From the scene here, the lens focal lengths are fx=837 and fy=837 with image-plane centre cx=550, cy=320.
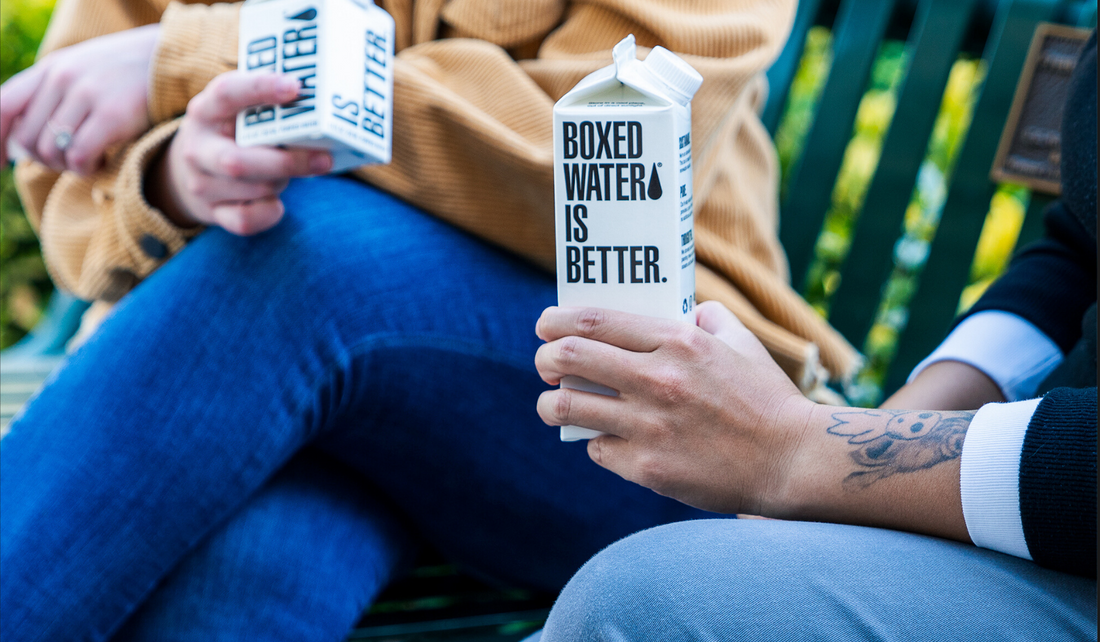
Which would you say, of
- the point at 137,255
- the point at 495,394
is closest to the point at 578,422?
the point at 495,394

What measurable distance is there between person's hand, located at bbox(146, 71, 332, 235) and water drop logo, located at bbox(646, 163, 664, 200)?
32 cm

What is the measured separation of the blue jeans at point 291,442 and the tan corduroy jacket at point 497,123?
6cm

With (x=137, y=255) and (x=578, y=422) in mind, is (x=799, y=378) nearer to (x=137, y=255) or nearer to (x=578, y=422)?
(x=578, y=422)

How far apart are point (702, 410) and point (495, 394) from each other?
27cm

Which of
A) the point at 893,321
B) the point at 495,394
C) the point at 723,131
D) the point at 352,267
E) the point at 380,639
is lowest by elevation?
the point at 380,639

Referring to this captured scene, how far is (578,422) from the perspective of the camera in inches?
23.1

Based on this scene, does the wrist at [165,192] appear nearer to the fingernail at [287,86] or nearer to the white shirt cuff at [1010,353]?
the fingernail at [287,86]

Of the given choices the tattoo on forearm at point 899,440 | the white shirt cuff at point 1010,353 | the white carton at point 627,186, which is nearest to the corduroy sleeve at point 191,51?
the white carton at point 627,186

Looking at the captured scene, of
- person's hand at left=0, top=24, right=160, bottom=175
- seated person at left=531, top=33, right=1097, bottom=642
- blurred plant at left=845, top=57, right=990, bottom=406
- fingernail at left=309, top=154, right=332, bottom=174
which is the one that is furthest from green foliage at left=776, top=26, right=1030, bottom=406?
person's hand at left=0, top=24, right=160, bottom=175

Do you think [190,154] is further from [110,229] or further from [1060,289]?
[1060,289]

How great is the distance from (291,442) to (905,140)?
96 centimetres

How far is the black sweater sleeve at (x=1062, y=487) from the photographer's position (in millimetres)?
476

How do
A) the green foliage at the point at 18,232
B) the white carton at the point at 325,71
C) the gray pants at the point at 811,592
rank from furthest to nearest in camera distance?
the green foliage at the point at 18,232 → the white carton at the point at 325,71 → the gray pants at the point at 811,592

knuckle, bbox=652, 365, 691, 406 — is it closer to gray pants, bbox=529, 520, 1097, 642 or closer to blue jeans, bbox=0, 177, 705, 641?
gray pants, bbox=529, 520, 1097, 642
